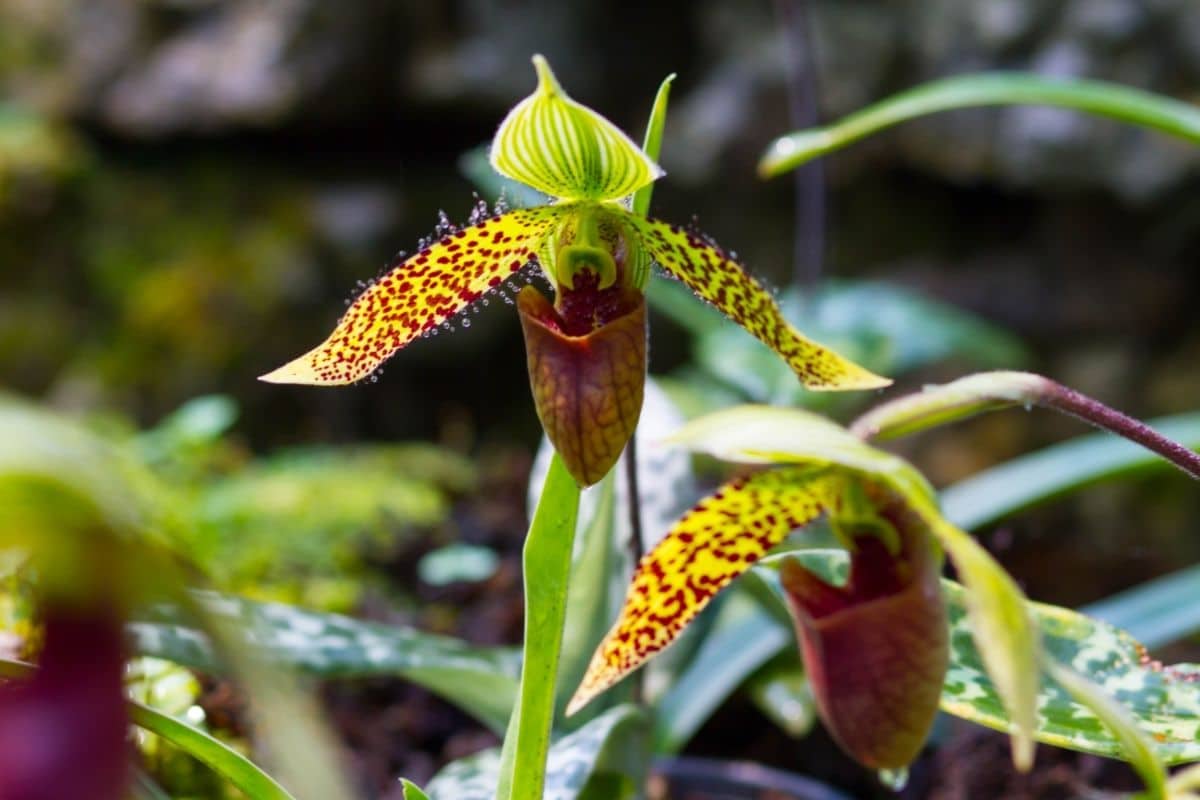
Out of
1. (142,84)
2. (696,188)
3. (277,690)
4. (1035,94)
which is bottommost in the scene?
(277,690)

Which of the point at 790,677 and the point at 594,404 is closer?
the point at 594,404

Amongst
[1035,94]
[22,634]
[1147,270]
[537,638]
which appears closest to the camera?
[537,638]

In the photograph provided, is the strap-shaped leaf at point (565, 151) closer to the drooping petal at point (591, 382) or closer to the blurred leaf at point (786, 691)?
the drooping petal at point (591, 382)

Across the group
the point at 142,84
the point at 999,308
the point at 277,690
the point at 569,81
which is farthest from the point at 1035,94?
the point at 142,84

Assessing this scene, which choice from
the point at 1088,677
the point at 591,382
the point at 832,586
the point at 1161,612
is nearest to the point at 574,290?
the point at 591,382

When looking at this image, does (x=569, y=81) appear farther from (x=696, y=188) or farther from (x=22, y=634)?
(x=22, y=634)

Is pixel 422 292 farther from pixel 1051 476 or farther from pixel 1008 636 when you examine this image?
pixel 1051 476
